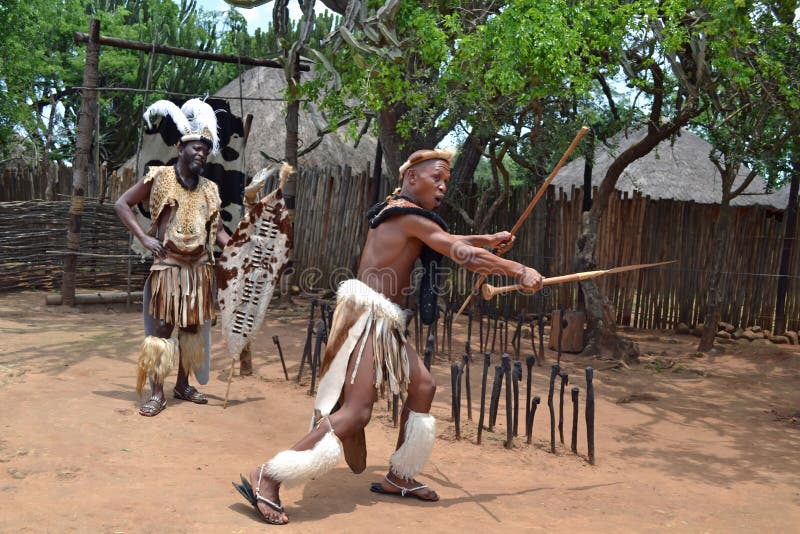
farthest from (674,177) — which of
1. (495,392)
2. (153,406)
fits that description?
(153,406)

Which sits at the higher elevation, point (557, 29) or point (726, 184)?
point (557, 29)

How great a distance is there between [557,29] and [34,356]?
16.6 ft

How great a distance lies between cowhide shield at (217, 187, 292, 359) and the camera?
5.14 meters

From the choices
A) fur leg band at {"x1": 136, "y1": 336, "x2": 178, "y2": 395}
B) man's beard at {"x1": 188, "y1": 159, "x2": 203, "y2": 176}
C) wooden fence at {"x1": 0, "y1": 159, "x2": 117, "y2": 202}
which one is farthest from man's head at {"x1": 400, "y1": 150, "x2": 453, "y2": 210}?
wooden fence at {"x1": 0, "y1": 159, "x2": 117, "y2": 202}

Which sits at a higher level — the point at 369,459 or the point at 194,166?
the point at 194,166

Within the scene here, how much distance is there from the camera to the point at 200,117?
5059 mm

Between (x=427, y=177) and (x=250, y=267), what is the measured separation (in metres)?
1.96

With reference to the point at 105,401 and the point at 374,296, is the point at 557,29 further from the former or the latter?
the point at 105,401

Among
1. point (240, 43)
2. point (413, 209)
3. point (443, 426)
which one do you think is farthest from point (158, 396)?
point (240, 43)

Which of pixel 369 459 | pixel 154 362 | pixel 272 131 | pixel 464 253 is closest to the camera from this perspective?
pixel 464 253

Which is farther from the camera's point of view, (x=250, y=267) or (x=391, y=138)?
(x=391, y=138)

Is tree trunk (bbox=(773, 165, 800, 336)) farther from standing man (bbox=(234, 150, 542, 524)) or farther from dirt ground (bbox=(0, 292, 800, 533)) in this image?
standing man (bbox=(234, 150, 542, 524))

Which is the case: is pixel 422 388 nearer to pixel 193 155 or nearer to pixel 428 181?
pixel 428 181

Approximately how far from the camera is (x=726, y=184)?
8375mm
